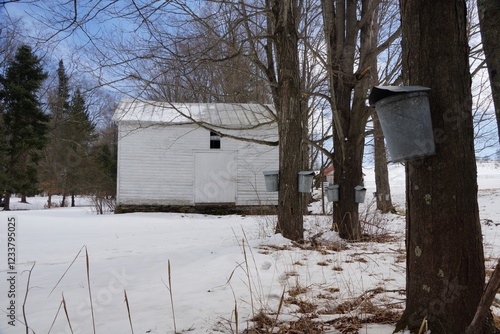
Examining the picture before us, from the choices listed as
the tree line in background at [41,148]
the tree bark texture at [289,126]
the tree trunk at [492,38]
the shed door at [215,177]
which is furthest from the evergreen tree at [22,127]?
the tree trunk at [492,38]

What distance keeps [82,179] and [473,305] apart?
2675cm

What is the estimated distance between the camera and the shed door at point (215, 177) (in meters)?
13.7

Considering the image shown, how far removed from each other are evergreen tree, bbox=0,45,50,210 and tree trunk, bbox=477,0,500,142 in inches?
712

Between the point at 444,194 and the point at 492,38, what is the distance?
0.72 metres

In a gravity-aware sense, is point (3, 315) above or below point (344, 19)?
below

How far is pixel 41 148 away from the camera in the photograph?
19031mm

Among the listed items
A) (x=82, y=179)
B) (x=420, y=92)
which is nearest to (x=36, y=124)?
(x=82, y=179)

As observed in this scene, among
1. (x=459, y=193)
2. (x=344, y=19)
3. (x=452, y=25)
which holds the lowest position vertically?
(x=459, y=193)

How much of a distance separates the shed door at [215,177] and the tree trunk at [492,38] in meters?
12.6

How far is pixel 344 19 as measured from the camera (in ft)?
20.0

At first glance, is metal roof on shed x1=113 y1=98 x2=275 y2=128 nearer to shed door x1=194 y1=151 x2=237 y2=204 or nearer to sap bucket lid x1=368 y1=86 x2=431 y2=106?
shed door x1=194 y1=151 x2=237 y2=204

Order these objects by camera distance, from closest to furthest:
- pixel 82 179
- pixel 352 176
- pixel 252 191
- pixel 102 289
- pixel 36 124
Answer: pixel 102 289 < pixel 352 176 < pixel 252 191 < pixel 36 124 < pixel 82 179

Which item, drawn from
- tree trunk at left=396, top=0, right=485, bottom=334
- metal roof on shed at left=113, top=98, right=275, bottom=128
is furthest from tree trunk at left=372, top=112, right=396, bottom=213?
tree trunk at left=396, top=0, right=485, bottom=334

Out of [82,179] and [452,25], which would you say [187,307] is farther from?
[82,179]
